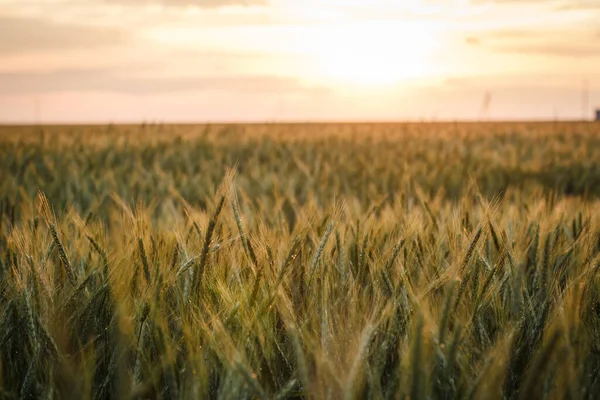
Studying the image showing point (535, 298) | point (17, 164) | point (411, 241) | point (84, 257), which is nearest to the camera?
point (535, 298)

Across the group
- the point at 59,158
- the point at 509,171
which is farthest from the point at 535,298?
the point at 59,158

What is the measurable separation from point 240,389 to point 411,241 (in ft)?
2.28

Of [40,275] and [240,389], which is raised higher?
[40,275]

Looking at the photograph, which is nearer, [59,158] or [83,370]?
[83,370]

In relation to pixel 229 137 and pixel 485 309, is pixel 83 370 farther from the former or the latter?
pixel 229 137

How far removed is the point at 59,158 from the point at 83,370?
5.07 meters

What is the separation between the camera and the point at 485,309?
1216 millimetres

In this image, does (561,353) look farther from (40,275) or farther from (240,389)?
A: (40,275)

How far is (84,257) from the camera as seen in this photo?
55.1 inches

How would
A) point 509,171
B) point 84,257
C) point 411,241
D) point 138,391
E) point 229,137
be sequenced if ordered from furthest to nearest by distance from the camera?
point 229,137 < point 509,171 < point 411,241 < point 84,257 < point 138,391

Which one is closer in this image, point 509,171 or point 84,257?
point 84,257

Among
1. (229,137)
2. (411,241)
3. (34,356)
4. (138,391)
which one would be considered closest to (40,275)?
(34,356)

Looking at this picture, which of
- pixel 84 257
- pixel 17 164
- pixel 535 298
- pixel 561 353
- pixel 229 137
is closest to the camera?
pixel 561 353

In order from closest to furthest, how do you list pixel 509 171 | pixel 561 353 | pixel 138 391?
pixel 138 391 < pixel 561 353 < pixel 509 171
